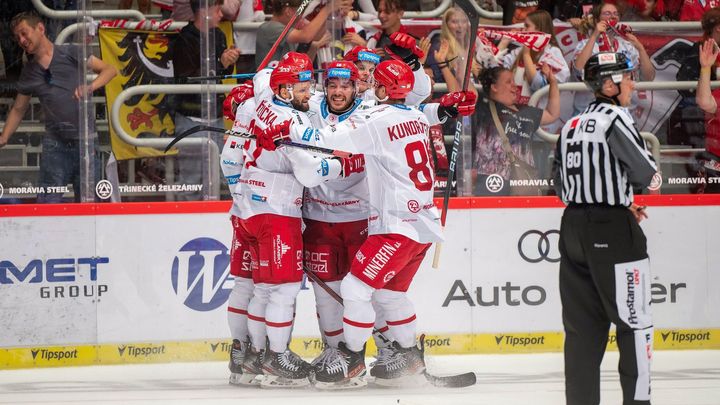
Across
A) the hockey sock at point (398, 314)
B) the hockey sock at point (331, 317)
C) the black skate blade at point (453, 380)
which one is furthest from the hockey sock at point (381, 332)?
the black skate blade at point (453, 380)

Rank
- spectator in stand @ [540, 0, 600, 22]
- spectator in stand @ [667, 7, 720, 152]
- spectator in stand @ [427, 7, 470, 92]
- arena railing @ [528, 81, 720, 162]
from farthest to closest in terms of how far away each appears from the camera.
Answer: spectator in stand @ [540, 0, 600, 22] → spectator in stand @ [667, 7, 720, 152] → arena railing @ [528, 81, 720, 162] → spectator in stand @ [427, 7, 470, 92]

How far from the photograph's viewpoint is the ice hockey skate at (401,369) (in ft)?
20.9

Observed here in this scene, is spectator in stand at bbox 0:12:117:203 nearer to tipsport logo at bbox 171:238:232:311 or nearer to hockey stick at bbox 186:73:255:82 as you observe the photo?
hockey stick at bbox 186:73:255:82

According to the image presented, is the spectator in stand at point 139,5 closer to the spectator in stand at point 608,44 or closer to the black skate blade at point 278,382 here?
the black skate blade at point 278,382

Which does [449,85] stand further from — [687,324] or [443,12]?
[687,324]

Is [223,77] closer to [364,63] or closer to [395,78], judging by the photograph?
[364,63]

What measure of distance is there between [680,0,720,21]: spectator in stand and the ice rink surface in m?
2.25

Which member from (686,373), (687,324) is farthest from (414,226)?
(687,324)

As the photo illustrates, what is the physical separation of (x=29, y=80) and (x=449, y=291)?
287cm

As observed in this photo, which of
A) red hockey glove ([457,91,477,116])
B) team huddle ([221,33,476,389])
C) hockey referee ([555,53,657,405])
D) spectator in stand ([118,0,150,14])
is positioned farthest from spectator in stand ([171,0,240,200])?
hockey referee ([555,53,657,405])

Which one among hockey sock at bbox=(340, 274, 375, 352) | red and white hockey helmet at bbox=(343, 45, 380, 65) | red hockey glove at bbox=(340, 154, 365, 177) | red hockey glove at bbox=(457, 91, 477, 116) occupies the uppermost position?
red and white hockey helmet at bbox=(343, 45, 380, 65)

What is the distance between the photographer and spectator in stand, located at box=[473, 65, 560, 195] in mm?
7559

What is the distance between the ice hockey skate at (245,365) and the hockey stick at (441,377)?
50 cm

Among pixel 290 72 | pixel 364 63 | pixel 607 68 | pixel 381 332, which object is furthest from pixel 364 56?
pixel 607 68
